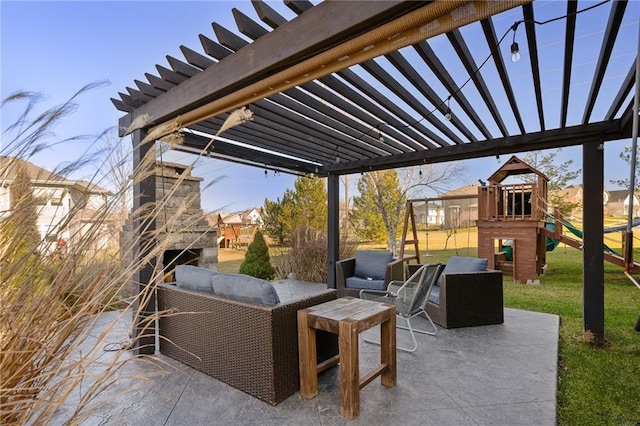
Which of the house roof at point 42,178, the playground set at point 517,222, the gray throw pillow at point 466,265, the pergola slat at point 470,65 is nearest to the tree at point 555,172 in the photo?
the playground set at point 517,222

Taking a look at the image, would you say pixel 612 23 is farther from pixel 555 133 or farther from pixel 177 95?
pixel 177 95

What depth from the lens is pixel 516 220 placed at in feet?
25.9

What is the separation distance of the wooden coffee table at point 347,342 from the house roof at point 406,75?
1.48 metres

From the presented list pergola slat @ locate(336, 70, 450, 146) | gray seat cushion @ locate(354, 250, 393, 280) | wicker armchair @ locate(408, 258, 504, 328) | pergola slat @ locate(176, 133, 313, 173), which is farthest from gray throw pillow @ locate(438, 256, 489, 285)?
pergola slat @ locate(176, 133, 313, 173)

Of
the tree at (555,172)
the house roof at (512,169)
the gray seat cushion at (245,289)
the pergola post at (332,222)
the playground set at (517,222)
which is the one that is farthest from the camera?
the tree at (555,172)

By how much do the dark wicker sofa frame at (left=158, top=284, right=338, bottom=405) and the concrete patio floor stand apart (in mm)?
102

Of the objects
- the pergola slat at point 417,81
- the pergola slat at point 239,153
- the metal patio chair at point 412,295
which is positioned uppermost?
the pergola slat at point 417,81

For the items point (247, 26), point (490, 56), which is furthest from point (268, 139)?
point (490, 56)

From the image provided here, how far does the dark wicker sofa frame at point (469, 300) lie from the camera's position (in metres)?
3.94

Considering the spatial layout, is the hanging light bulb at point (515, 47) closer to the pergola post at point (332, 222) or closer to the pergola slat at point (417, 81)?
the pergola slat at point (417, 81)

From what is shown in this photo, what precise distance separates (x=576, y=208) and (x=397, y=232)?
6.15 metres

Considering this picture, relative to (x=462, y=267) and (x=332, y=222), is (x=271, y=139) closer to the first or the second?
(x=332, y=222)

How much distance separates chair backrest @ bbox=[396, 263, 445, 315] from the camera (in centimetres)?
337

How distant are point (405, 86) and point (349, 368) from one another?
2.38 metres
